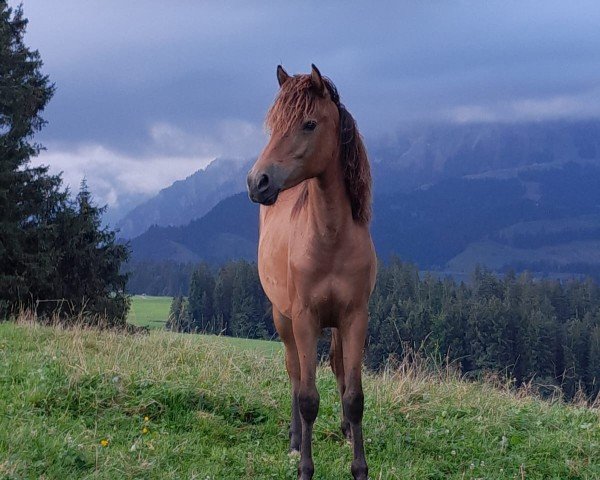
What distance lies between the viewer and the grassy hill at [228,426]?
458 cm

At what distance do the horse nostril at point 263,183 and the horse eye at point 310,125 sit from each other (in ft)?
1.75

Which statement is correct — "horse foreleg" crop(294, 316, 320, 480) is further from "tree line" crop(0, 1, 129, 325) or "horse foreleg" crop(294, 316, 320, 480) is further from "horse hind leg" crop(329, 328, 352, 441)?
"tree line" crop(0, 1, 129, 325)

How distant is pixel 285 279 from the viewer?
530 centimetres

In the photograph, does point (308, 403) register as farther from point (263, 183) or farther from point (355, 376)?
point (263, 183)

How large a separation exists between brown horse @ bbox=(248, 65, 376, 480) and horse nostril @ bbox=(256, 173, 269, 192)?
261mm

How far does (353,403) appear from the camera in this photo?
4758 mm

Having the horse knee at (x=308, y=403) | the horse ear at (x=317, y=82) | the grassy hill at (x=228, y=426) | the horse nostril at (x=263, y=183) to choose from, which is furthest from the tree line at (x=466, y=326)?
the horse nostril at (x=263, y=183)

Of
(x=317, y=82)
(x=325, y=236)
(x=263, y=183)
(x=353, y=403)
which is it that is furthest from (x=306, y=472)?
(x=317, y=82)

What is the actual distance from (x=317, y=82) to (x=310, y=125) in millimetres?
336

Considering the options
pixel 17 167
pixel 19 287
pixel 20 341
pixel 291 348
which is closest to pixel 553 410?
pixel 291 348

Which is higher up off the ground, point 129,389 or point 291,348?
point 291,348

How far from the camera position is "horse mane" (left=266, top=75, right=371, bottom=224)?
4.40 metres

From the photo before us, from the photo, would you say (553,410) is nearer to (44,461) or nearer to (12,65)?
(44,461)

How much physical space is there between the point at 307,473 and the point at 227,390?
67.9 inches
